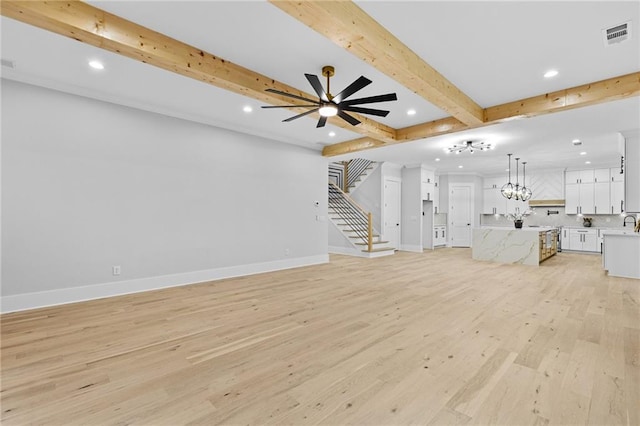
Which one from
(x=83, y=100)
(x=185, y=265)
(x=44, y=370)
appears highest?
(x=83, y=100)

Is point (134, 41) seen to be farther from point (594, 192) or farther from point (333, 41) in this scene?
point (594, 192)

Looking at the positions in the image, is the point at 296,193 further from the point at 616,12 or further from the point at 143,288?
the point at 616,12

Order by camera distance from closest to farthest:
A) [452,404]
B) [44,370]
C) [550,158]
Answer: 1. [452,404]
2. [44,370]
3. [550,158]

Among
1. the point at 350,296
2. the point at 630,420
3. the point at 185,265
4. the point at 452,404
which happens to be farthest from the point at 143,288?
the point at 630,420

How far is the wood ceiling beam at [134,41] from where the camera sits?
8.48 feet

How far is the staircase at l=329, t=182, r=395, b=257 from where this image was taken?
8.79 meters

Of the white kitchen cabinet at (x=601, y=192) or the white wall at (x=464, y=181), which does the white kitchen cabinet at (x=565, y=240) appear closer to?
the white kitchen cabinet at (x=601, y=192)

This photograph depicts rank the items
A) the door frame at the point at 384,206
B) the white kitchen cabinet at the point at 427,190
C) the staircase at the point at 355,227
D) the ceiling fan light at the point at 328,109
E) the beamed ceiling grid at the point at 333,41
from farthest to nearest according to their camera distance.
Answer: the white kitchen cabinet at the point at 427,190 < the door frame at the point at 384,206 < the staircase at the point at 355,227 < the ceiling fan light at the point at 328,109 < the beamed ceiling grid at the point at 333,41

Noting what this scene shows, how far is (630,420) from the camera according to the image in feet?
5.76

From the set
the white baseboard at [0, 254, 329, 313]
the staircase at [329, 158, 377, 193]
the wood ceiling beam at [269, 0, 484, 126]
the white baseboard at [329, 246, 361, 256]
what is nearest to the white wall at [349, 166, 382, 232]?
the staircase at [329, 158, 377, 193]

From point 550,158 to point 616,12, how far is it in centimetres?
714

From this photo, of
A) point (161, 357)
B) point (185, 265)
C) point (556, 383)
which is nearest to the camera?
point (556, 383)

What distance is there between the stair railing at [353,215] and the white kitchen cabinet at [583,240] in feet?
23.0

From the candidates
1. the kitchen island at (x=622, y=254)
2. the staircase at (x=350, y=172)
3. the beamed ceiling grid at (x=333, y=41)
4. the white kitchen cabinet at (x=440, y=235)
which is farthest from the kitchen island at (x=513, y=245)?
the staircase at (x=350, y=172)
